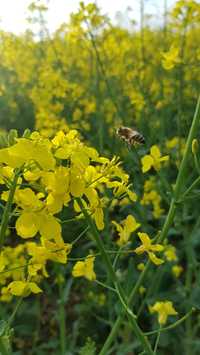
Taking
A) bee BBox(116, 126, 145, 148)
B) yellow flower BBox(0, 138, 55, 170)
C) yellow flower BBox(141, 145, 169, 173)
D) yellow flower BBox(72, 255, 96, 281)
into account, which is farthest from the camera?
bee BBox(116, 126, 145, 148)

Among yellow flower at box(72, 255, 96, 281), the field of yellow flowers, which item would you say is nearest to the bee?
the field of yellow flowers

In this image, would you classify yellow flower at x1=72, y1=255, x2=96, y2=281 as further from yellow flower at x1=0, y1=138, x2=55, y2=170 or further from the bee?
the bee

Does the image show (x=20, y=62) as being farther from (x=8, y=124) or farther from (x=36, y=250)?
(x=36, y=250)

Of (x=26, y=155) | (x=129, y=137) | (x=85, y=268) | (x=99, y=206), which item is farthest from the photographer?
(x=129, y=137)

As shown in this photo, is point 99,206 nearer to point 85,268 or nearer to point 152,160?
point 85,268

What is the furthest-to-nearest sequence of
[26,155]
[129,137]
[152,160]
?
[129,137] < [152,160] < [26,155]

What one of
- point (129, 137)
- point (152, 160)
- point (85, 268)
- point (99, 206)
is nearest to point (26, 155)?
point (99, 206)

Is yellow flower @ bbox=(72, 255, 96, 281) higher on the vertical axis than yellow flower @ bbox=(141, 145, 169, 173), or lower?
lower

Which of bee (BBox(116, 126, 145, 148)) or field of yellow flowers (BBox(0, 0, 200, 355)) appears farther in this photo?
bee (BBox(116, 126, 145, 148))

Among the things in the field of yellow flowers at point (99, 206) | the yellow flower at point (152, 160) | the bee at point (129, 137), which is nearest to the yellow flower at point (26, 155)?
the field of yellow flowers at point (99, 206)
